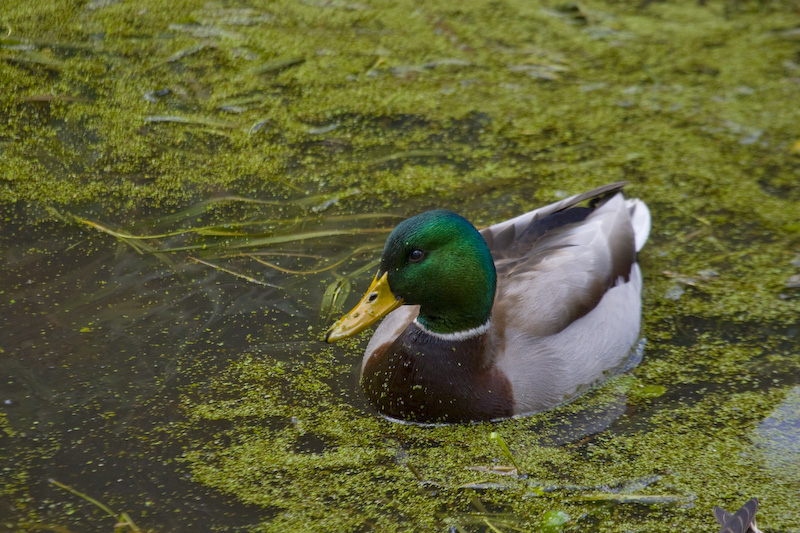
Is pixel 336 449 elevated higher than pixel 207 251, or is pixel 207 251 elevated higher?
pixel 207 251

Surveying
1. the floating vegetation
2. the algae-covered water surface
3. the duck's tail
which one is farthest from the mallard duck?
the floating vegetation

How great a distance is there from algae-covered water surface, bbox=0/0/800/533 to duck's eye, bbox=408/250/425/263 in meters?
0.65

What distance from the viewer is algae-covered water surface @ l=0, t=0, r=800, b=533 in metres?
3.07

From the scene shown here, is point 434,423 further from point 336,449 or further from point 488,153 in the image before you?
point 488,153

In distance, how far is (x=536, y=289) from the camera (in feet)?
11.9

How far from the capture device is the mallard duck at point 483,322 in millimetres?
3301

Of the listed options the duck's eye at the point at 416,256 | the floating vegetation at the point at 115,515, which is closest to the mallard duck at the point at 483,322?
the duck's eye at the point at 416,256

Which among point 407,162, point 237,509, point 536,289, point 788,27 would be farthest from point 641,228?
point 788,27

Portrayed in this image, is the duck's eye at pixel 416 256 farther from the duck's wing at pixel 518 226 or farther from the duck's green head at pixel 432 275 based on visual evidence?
the duck's wing at pixel 518 226

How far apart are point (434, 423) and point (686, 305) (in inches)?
59.7

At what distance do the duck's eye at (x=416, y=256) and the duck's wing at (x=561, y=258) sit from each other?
1.56 ft

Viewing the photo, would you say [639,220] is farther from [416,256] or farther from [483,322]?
[416,256]

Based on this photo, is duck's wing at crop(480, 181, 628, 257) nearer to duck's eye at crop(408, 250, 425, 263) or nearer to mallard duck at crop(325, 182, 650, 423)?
mallard duck at crop(325, 182, 650, 423)

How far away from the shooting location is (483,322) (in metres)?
3.44
